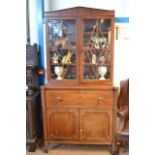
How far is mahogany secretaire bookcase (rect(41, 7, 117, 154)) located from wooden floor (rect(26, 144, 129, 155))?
0.13m

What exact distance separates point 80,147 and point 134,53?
2.29 meters

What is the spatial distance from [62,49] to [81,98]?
2.34 ft

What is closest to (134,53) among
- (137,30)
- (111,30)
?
(137,30)

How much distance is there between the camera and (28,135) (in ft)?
8.77

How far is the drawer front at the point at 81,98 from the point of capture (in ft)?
8.29

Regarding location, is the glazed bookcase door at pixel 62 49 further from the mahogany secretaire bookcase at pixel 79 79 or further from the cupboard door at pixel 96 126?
the cupboard door at pixel 96 126

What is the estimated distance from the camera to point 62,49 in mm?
2729

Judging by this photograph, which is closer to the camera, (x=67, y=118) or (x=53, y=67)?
(x=67, y=118)

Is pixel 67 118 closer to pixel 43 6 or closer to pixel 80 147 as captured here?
pixel 80 147

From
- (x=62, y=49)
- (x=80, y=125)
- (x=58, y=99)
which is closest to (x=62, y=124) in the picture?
(x=80, y=125)

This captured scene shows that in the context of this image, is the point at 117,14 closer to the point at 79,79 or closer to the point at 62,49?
the point at 62,49

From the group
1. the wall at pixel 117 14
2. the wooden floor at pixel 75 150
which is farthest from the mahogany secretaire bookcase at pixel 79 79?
the wall at pixel 117 14

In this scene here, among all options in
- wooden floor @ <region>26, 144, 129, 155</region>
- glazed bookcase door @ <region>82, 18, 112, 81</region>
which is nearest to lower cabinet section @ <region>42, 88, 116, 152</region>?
wooden floor @ <region>26, 144, 129, 155</region>
